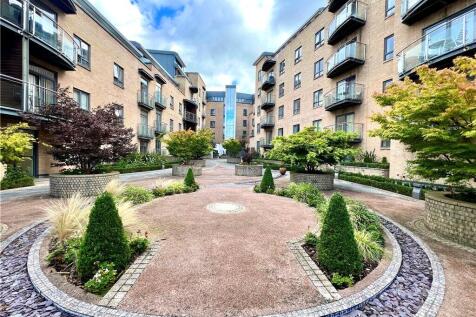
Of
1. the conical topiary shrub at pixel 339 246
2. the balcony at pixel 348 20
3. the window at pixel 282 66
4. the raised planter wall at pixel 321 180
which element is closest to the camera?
the conical topiary shrub at pixel 339 246

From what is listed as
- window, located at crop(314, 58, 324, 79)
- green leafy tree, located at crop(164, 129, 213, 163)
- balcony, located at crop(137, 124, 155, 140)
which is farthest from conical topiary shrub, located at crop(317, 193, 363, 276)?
balcony, located at crop(137, 124, 155, 140)

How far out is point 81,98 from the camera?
666 inches

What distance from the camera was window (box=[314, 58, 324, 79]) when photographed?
77.3ft

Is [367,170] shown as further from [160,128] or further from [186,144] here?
[160,128]

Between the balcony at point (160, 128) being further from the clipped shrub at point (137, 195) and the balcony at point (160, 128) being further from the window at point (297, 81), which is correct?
the clipped shrub at point (137, 195)

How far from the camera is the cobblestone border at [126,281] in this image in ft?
10.3

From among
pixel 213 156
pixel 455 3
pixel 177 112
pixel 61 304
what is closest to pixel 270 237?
pixel 61 304

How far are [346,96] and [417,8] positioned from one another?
281 inches

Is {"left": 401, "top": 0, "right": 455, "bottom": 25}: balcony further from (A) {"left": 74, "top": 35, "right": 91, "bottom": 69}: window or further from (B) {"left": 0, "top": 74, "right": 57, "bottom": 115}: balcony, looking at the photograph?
(A) {"left": 74, "top": 35, "right": 91, "bottom": 69}: window

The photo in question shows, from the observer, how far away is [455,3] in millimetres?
11594

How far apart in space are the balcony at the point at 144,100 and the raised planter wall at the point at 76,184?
17526 millimetres

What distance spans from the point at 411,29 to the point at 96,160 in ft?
60.0

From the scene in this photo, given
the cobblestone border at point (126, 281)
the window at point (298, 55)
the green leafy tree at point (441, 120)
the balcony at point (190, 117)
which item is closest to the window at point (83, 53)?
the cobblestone border at point (126, 281)

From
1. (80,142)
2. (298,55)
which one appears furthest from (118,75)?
(298,55)
